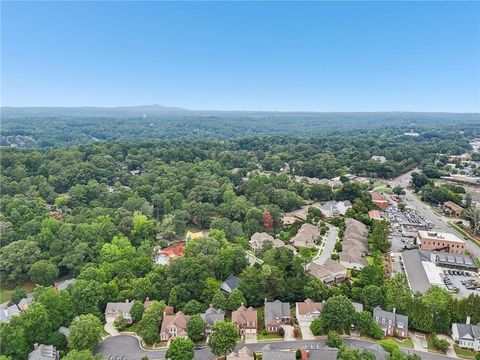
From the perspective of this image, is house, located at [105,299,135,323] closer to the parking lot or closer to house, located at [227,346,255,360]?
house, located at [227,346,255,360]

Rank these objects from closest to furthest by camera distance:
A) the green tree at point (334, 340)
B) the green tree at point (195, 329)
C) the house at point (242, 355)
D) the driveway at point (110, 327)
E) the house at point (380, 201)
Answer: the house at point (242, 355) → the green tree at point (334, 340) → the green tree at point (195, 329) → the driveway at point (110, 327) → the house at point (380, 201)

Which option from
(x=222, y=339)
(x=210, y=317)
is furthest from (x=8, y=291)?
(x=222, y=339)

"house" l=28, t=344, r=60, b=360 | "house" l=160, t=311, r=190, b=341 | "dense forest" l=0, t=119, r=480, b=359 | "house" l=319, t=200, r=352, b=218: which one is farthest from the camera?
"house" l=319, t=200, r=352, b=218

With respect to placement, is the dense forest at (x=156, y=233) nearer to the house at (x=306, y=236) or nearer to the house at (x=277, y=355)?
the house at (x=306, y=236)

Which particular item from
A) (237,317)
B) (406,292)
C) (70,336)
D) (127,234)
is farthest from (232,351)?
(127,234)

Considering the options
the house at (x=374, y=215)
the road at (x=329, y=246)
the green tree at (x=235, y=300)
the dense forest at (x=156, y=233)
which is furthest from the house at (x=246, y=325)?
the house at (x=374, y=215)

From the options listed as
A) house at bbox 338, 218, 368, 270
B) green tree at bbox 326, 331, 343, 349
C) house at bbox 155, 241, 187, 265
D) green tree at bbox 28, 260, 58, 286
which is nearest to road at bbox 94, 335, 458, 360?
green tree at bbox 326, 331, 343, 349

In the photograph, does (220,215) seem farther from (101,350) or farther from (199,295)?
(101,350)
